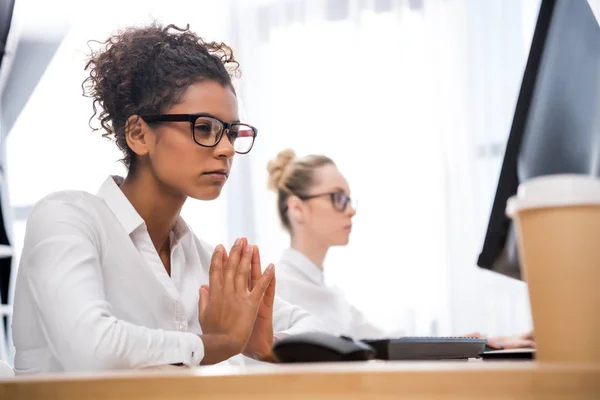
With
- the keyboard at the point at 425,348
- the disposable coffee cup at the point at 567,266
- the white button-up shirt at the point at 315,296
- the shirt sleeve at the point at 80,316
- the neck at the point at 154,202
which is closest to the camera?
the disposable coffee cup at the point at 567,266

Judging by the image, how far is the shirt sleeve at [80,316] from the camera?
102 centimetres

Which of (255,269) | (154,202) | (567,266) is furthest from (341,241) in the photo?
(567,266)

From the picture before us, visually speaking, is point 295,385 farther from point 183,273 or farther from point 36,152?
point 36,152

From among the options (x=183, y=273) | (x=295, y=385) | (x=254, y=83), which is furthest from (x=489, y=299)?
(x=295, y=385)

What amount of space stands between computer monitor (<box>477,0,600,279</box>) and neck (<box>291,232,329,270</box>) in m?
2.01

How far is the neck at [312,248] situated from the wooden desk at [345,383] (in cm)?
264

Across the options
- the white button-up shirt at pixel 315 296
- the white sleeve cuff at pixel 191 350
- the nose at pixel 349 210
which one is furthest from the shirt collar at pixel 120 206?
the nose at pixel 349 210

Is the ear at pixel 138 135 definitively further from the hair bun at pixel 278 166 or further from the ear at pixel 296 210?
the hair bun at pixel 278 166

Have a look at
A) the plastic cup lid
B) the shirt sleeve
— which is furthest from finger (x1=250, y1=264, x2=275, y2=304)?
the plastic cup lid

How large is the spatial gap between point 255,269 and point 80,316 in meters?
0.31

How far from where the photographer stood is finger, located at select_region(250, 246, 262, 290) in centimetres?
121

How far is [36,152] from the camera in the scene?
398 centimetres

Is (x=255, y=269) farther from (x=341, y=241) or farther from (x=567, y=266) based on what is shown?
(x=341, y=241)

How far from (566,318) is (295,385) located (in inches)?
9.0
